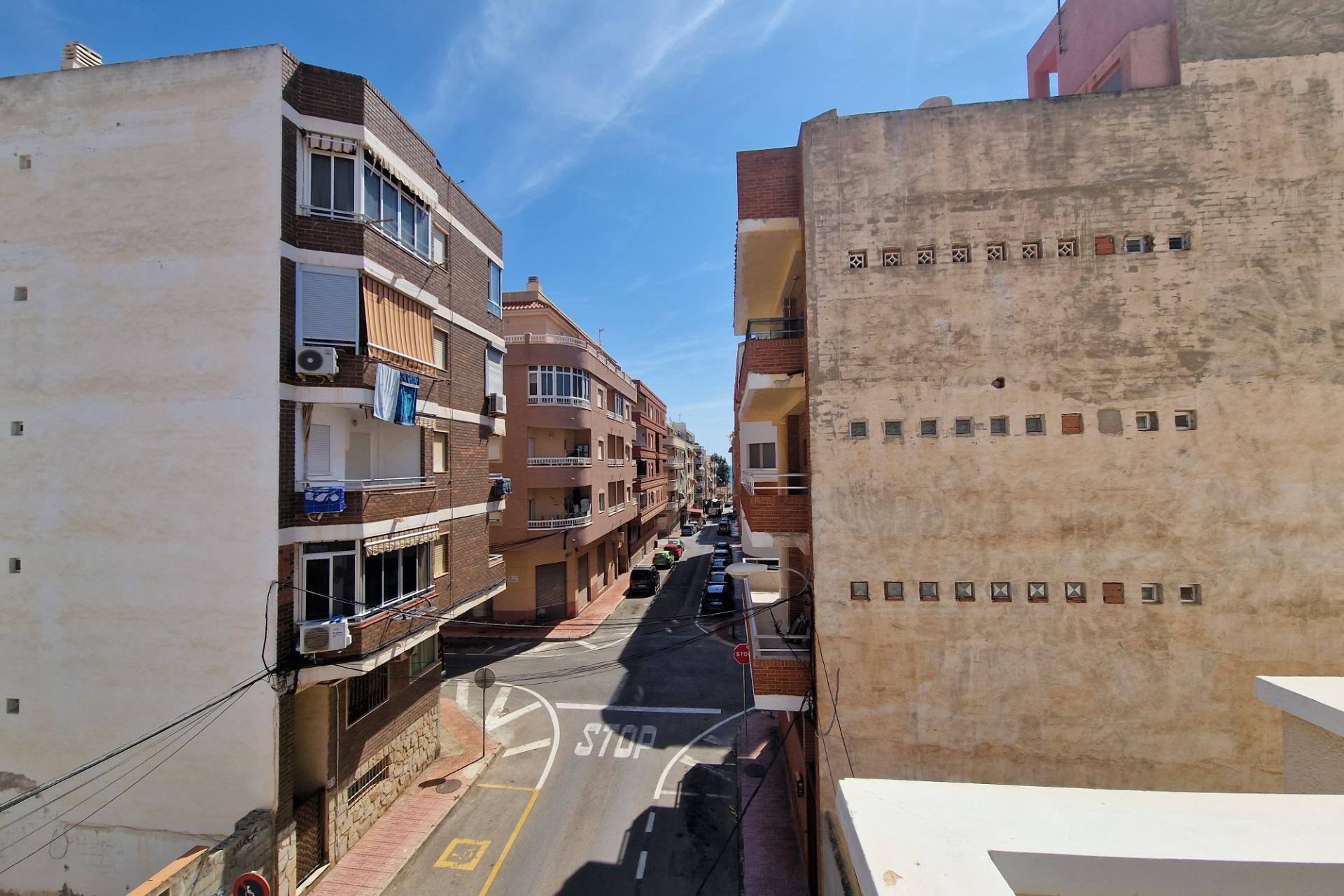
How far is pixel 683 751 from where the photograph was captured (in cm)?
1452

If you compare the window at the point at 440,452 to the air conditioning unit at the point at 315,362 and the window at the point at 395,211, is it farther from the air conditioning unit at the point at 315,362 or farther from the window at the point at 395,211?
the window at the point at 395,211

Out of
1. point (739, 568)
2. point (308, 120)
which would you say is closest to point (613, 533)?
point (739, 568)

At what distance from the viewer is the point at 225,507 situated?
30.5ft

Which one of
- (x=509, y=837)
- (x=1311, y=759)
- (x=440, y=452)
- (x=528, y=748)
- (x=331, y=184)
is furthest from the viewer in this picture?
(x=528, y=748)

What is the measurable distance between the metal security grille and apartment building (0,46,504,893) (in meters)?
0.04

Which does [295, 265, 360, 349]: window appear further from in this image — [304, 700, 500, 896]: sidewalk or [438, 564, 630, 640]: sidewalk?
[438, 564, 630, 640]: sidewalk

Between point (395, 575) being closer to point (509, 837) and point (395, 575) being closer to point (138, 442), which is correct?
point (138, 442)

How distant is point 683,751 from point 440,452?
9706 mm

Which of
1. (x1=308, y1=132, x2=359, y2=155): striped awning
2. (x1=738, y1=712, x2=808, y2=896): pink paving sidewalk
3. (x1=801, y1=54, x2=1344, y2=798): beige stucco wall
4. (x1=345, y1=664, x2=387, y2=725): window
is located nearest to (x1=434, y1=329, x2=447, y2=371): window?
(x1=308, y1=132, x2=359, y2=155): striped awning

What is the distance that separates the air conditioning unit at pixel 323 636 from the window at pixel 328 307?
475 centimetres

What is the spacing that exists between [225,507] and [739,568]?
873cm

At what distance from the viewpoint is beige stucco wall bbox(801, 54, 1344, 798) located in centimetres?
799

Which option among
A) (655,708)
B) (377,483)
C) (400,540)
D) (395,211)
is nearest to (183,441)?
(377,483)

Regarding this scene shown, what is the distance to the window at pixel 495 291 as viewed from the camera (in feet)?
51.9
